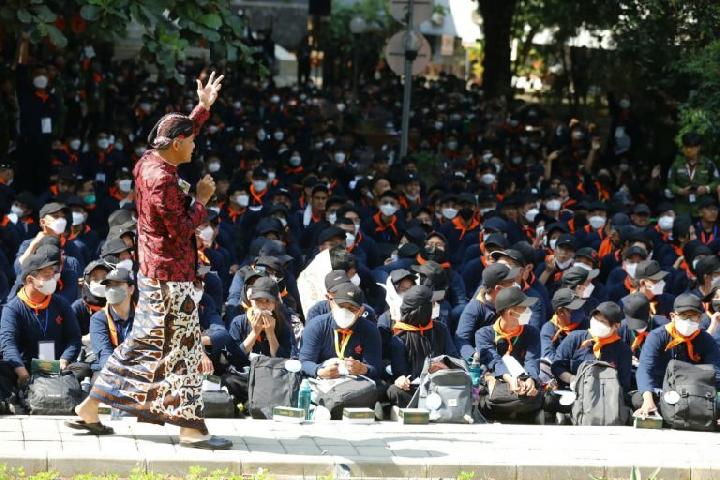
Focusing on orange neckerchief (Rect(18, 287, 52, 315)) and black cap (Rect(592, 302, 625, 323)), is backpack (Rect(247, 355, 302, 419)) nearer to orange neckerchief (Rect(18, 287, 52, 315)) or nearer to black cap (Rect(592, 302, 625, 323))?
orange neckerchief (Rect(18, 287, 52, 315))

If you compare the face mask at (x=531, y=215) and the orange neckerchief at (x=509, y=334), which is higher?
the face mask at (x=531, y=215)

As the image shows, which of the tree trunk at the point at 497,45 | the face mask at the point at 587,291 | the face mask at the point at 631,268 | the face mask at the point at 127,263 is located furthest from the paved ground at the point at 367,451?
the tree trunk at the point at 497,45

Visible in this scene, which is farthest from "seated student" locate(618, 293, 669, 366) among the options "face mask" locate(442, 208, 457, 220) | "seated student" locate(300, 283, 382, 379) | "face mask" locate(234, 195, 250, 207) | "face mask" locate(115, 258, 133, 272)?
"face mask" locate(234, 195, 250, 207)

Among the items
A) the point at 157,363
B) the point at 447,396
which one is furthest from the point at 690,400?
the point at 157,363

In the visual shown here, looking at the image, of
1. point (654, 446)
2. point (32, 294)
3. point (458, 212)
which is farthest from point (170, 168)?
point (458, 212)

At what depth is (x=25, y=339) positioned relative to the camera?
1002cm

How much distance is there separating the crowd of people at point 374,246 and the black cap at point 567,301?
5cm

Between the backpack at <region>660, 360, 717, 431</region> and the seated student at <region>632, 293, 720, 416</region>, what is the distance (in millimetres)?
307

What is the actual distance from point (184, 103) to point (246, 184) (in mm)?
11796

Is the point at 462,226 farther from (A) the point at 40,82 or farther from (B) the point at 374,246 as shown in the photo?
(A) the point at 40,82

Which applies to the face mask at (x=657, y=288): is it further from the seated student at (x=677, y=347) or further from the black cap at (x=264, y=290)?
the black cap at (x=264, y=290)

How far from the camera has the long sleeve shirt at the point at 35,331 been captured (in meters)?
9.85

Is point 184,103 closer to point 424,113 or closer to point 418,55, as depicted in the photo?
point 424,113

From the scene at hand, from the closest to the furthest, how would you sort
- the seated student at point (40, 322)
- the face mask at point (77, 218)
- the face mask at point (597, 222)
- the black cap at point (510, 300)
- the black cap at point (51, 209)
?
the seated student at point (40, 322)
the black cap at point (510, 300)
the black cap at point (51, 209)
the face mask at point (77, 218)
the face mask at point (597, 222)
